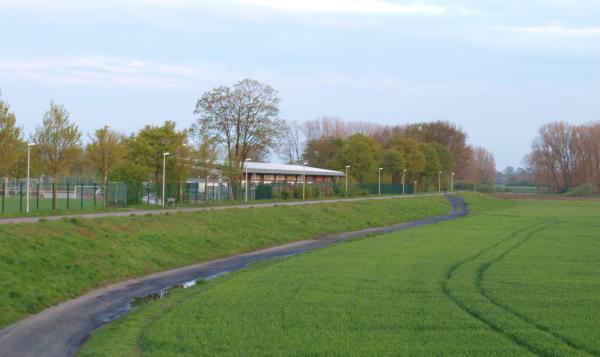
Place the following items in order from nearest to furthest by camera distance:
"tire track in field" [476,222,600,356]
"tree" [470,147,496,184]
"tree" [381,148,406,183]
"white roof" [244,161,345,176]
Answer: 1. "tire track in field" [476,222,600,356]
2. "white roof" [244,161,345,176]
3. "tree" [381,148,406,183]
4. "tree" [470,147,496,184]

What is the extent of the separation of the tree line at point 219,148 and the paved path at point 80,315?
16819 millimetres

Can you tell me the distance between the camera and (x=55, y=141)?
4275 cm

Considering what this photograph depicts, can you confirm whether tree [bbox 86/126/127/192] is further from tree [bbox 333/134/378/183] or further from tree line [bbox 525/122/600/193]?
tree line [bbox 525/122/600/193]

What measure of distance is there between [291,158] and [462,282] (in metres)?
120

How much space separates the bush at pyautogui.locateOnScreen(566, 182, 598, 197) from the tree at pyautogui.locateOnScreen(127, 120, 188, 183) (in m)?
92.2

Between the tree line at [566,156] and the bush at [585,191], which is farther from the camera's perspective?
the tree line at [566,156]

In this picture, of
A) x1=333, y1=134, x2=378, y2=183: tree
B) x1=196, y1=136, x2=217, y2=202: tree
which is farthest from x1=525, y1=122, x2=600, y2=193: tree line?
x1=196, y1=136, x2=217, y2=202: tree

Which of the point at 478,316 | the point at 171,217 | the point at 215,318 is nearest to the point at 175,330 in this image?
the point at 215,318

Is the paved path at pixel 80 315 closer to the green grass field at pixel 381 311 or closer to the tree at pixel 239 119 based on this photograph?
the green grass field at pixel 381 311

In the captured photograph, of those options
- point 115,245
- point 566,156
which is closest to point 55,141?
point 115,245

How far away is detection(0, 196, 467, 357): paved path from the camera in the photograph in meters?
15.1

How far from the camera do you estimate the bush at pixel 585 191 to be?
125188mm

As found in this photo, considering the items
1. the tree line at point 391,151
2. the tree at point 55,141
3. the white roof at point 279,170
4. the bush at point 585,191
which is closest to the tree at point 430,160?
the tree line at point 391,151

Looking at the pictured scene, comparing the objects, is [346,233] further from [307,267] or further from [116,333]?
[116,333]
